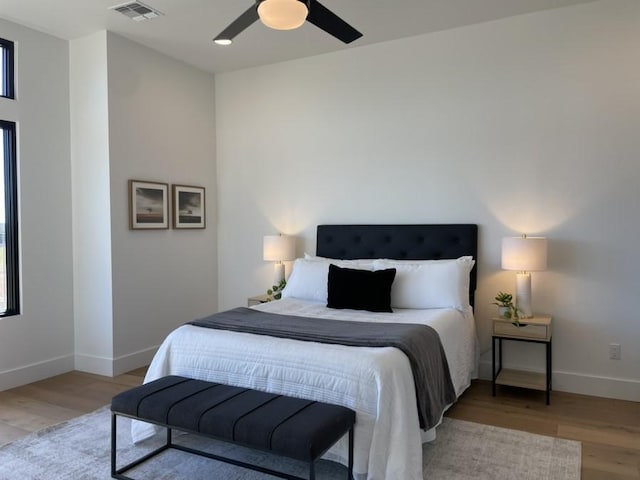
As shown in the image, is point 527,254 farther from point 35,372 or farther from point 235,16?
point 35,372

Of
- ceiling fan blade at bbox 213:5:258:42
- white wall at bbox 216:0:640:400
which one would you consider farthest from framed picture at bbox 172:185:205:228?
ceiling fan blade at bbox 213:5:258:42

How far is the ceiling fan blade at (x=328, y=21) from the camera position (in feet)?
8.70

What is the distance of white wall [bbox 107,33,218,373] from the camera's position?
4.35m

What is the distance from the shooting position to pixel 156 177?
4746 millimetres

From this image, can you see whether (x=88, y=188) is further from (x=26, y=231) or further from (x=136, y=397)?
(x=136, y=397)

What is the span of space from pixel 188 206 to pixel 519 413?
144 inches

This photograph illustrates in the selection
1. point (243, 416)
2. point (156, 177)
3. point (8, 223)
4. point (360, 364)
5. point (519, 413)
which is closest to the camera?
point (243, 416)

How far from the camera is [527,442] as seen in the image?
9.75 feet

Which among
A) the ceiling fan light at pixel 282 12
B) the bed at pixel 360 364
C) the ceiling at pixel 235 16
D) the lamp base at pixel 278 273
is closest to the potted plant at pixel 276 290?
the lamp base at pixel 278 273

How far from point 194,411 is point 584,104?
360cm

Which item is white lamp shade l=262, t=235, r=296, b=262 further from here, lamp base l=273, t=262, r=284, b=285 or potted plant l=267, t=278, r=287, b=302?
potted plant l=267, t=278, r=287, b=302

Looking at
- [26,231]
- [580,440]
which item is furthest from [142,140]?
[580,440]

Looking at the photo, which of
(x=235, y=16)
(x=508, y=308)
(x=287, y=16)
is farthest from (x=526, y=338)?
(x=235, y=16)

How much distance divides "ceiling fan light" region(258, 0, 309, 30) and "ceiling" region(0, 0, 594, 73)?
134 centimetres
